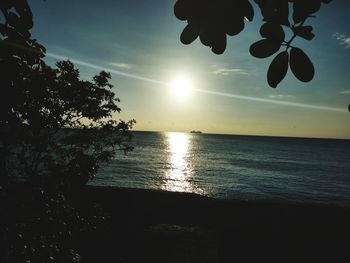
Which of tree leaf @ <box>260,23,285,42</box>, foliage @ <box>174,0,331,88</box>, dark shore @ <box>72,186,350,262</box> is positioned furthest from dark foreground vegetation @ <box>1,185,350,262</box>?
tree leaf @ <box>260,23,285,42</box>

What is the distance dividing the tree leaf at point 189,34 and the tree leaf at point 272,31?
0.28 metres

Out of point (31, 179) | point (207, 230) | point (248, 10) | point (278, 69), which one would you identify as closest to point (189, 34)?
point (248, 10)

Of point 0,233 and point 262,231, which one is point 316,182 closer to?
point 262,231

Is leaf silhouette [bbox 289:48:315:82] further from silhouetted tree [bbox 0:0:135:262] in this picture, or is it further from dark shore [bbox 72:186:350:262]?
dark shore [bbox 72:186:350:262]

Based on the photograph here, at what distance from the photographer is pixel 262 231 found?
56.3 ft

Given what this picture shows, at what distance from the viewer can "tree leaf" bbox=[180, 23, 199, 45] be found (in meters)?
1.21

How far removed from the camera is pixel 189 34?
1.25 meters

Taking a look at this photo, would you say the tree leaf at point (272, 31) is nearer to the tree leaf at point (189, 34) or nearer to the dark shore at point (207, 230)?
the tree leaf at point (189, 34)

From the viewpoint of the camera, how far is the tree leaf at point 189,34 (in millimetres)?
1214

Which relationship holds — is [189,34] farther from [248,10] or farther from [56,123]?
[56,123]

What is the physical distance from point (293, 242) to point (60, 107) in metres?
14.3

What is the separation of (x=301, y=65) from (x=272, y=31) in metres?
0.21

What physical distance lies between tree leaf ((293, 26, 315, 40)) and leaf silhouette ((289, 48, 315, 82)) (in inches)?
5.3

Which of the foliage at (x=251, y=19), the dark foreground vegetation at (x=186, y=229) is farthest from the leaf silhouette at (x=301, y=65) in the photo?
the dark foreground vegetation at (x=186, y=229)
